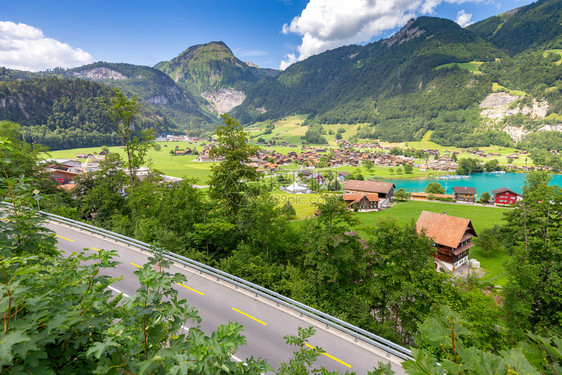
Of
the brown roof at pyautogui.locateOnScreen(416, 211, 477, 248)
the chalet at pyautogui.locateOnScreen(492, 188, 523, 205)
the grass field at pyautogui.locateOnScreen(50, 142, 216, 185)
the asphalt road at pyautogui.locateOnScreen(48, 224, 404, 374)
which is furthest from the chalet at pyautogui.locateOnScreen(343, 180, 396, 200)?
the asphalt road at pyautogui.locateOnScreen(48, 224, 404, 374)

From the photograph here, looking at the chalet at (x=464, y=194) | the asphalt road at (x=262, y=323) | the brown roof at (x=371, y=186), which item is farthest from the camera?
the brown roof at (x=371, y=186)

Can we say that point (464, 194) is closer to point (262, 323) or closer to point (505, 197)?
point (505, 197)

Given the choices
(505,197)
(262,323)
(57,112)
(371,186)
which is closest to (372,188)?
(371,186)

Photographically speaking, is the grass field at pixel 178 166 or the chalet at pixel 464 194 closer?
the chalet at pixel 464 194

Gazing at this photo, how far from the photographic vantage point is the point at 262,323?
9.12 meters

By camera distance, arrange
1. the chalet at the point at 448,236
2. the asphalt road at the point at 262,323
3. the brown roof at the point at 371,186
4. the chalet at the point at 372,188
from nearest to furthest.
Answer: the asphalt road at the point at 262,323
the chalet at the point at 448,236
the chalet at the point at 372,188
the brown roof at the point at 371,186

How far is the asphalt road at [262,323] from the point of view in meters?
7.75

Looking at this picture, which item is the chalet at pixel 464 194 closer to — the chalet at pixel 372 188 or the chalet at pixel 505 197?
the chalet at pixel 505 197

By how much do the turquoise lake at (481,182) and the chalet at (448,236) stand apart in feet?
217

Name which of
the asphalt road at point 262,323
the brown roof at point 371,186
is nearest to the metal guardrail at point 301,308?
the asphalt road at point 262,323

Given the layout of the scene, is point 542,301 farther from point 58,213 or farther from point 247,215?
point 58,213

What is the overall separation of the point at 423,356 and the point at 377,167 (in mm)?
149412

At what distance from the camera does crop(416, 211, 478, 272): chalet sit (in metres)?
28.6

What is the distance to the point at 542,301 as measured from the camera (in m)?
13.4
